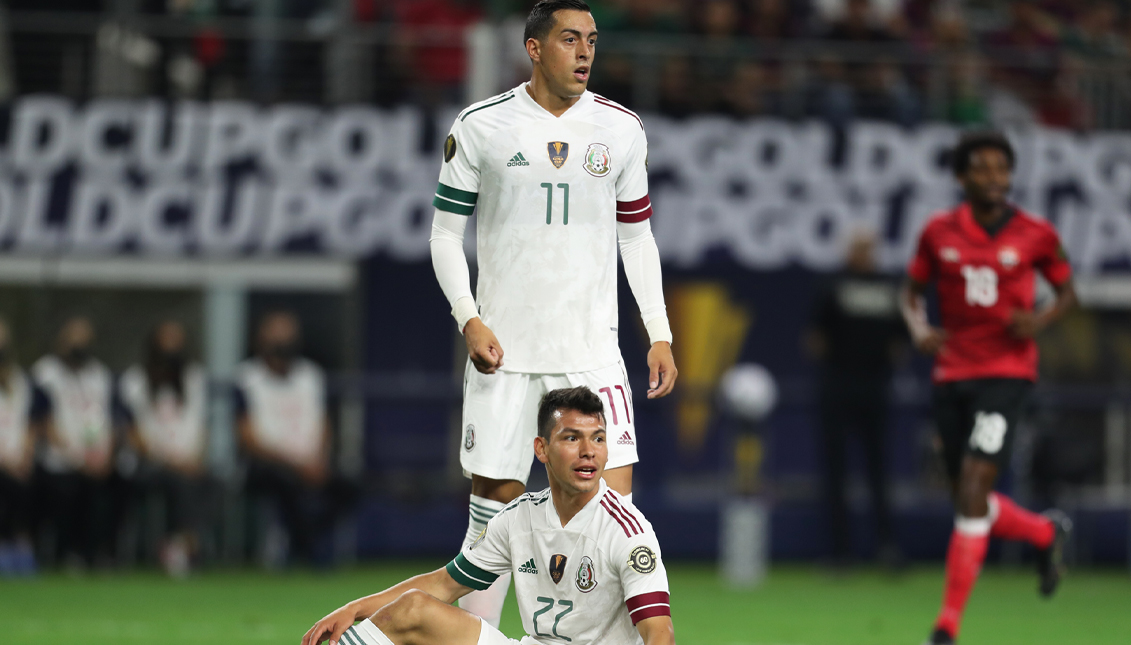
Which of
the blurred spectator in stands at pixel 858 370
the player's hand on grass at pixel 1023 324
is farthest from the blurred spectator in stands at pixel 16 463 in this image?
the player's hand on grass at pixel 1023 324

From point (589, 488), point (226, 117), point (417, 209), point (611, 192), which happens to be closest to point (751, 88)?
point (417, 209)

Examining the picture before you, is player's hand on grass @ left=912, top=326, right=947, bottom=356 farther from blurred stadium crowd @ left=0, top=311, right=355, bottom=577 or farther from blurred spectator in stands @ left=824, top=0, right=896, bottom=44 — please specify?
blurred spectator in stands @ left=824, top=0, right=896, bottom=44

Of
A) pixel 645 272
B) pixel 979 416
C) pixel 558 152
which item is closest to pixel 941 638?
pixel 979 416

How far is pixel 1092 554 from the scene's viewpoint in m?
12.9

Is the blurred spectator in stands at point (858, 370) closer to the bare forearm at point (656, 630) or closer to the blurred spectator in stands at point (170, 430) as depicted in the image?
the blurred spectator in stands at point (170, 430)

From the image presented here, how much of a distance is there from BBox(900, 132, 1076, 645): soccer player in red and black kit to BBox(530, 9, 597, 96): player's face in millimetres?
2873

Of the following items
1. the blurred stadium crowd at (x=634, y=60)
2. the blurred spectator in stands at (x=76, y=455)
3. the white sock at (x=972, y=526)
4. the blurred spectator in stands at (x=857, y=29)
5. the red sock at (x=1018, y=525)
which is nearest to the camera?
the white sock at (x=972, y=526)

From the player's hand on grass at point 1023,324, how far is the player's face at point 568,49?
9.80 ft

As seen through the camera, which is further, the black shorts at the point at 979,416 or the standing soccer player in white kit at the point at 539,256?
the black shorts at the point at 979,416

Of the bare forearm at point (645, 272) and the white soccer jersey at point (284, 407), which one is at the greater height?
the bare forearm at point (645, 272)

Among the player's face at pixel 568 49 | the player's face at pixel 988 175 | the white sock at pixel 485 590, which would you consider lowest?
the white sock at pixel 485 590

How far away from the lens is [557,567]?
5082 mm

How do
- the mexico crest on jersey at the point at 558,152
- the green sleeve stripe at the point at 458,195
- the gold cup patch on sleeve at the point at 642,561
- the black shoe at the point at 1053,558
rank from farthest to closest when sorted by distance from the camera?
the black shoe at the point at 1053,558 < the green sleeve stripe at the point at 458,195 < the mexico crest on jersey at the point at 558,152 < the gold cup patch on sleeve at the point at 642,561

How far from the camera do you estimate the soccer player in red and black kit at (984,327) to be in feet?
24.6
